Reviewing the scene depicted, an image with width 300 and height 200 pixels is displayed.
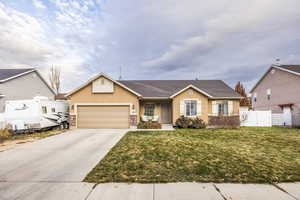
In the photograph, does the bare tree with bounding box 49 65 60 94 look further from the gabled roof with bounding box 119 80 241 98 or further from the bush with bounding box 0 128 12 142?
the bush with bounding box 0 128 12 142

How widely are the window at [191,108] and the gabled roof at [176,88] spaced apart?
1305mm

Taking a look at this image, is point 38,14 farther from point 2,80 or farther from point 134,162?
point 134,162

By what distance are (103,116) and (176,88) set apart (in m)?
8.95

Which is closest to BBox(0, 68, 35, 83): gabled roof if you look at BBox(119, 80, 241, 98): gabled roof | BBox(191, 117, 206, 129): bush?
BBox(119, 80, 241, 98): gabled roof

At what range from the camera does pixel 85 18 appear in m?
12.8

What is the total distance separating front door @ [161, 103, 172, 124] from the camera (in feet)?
56.6

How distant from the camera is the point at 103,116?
46.9ft

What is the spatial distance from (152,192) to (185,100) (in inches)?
475

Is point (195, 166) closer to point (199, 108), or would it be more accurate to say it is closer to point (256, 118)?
point (199, 108)

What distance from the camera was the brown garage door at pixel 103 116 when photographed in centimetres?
1424

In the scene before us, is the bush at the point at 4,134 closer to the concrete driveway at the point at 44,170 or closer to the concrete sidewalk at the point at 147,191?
the concrete driveway at the point at 44,170

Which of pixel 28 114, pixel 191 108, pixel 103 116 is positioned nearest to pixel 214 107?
pixel 191 108

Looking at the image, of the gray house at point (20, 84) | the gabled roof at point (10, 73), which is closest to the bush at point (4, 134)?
the gray house at point (20, 84)

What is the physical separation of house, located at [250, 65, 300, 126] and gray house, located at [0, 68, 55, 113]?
3036cm
